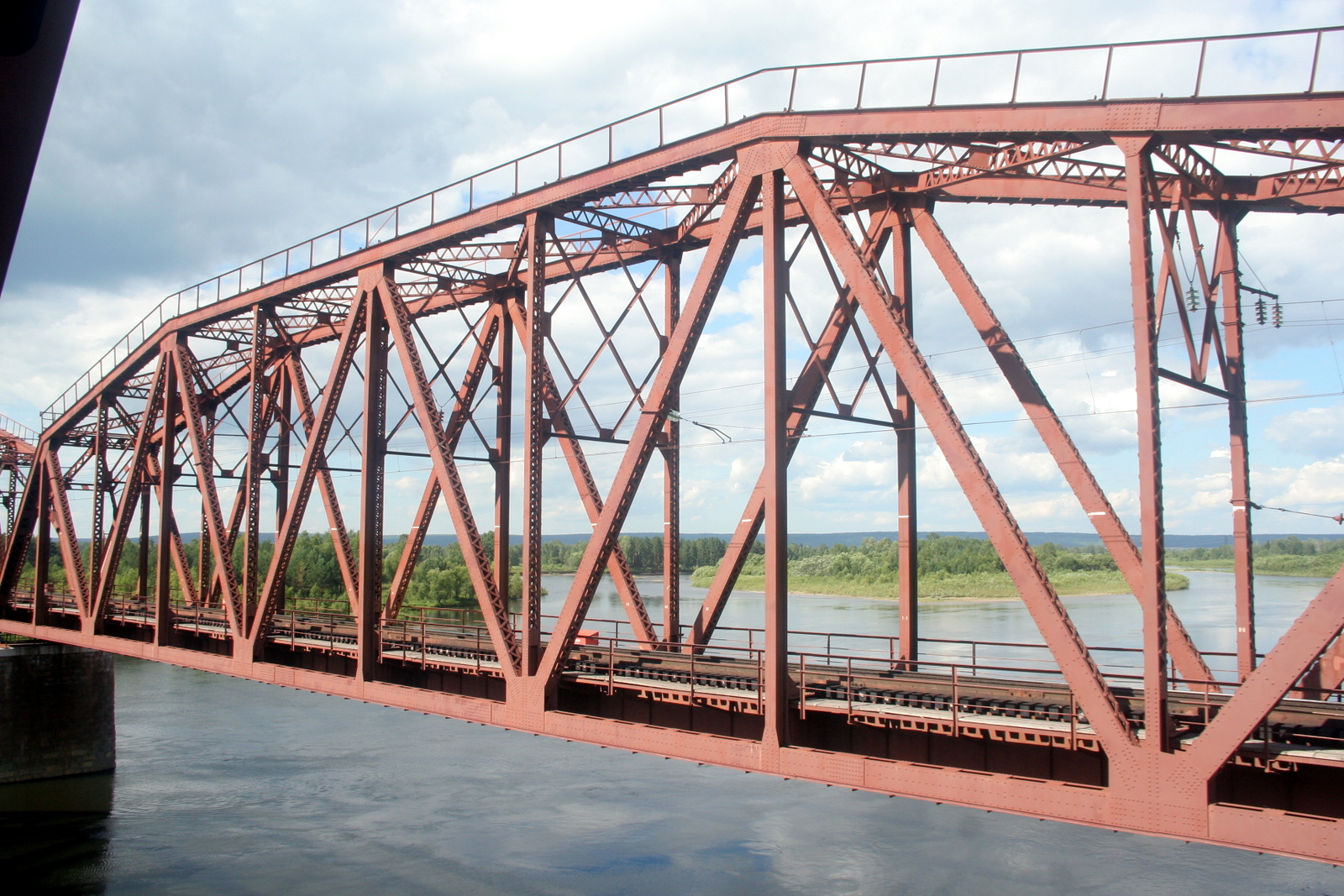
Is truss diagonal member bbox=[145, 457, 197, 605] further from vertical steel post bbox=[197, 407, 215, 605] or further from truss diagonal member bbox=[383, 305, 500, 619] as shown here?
truss diagonal member bbox=[383, 305, 500, 619]

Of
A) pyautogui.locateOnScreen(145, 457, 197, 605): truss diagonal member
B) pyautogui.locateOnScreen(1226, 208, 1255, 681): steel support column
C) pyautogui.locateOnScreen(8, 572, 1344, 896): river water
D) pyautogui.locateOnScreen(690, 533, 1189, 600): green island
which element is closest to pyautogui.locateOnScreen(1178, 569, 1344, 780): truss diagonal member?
pyautogui.locateOnScreen(1226, 208, 1255, 681): steel support column

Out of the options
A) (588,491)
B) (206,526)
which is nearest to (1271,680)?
(588,491)

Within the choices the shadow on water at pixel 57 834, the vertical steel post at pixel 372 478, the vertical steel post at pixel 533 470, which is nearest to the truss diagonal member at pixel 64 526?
the shadow on water at pixel 57 834

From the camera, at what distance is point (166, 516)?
3019 centimetres

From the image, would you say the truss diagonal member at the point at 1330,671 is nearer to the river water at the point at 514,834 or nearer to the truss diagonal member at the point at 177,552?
the river water at the point at 514,834

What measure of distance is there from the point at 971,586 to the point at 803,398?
85400mm

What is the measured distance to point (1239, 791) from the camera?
969 centimetres

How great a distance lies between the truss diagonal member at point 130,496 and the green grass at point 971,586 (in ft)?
228

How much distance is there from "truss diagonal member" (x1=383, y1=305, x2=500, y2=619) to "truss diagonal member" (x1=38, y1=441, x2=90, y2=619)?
13343 millimetres

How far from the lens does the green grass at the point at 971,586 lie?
9212 centimetres

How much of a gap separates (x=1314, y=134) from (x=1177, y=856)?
870 inches

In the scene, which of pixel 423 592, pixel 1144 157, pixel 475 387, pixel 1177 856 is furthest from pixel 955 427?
pixel 423 592

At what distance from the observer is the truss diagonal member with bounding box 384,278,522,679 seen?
1556 centimetres

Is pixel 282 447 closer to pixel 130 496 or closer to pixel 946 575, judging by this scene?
pixel 130 496
